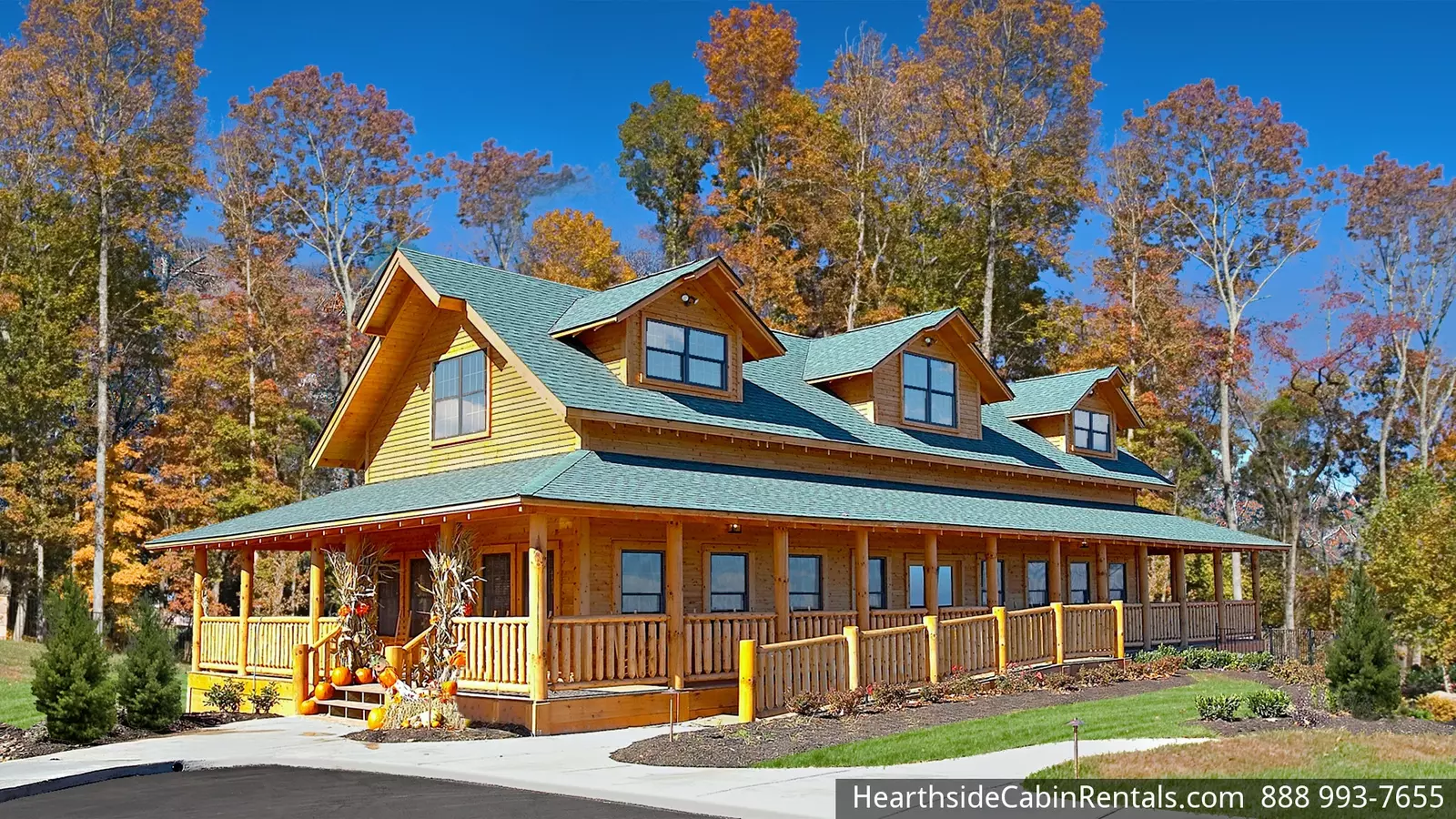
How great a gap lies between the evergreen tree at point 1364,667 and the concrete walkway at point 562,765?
406cm

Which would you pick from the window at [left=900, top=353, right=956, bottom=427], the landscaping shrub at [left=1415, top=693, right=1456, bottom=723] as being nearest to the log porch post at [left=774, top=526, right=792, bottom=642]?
the window at [left=900, top=353, right=956, bottom=427]

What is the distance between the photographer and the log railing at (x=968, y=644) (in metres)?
21.7

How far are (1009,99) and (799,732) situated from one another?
35844 mm

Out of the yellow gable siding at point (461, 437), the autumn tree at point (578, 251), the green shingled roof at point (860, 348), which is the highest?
the autumn tree at point (578, 251)

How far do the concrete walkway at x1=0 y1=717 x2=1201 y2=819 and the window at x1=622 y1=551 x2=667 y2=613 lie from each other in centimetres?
343

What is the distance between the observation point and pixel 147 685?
19016mm

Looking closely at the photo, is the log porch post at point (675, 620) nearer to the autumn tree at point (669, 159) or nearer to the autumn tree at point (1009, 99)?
the autumn tree at point (1009, 99)

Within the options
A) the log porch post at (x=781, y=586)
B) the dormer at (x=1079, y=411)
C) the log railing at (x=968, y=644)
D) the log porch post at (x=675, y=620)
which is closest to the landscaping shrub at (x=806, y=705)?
the log porch post at (x=675, y=620)

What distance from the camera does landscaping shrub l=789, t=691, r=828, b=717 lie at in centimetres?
1827

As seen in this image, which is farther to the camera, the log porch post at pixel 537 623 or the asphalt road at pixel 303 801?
the log porch post at pixel 537 623

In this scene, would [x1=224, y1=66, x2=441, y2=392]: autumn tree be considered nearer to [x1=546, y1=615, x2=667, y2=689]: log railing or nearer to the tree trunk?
the tree trunk

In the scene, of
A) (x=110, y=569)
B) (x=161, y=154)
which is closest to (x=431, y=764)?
(x=110, y=569)

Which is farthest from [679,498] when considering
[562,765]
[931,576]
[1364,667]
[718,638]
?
[1364,667]

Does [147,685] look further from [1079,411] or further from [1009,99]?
[1009,99]
